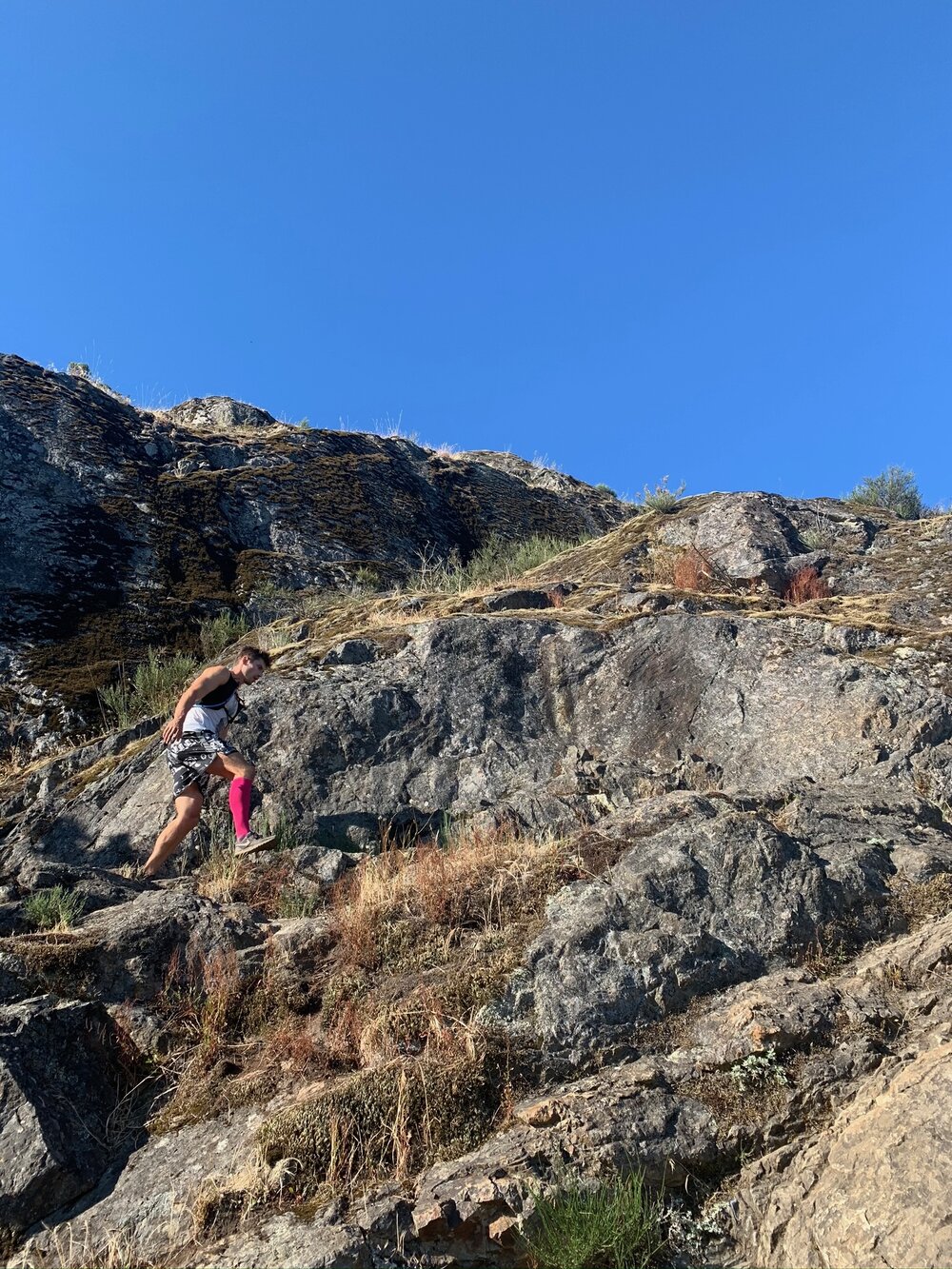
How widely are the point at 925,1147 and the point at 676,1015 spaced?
4.50ft

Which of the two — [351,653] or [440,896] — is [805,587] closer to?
[351,653]

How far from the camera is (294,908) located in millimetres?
6242

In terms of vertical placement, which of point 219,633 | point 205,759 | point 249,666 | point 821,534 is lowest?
point 205,759

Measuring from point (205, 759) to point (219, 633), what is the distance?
692 centimetres

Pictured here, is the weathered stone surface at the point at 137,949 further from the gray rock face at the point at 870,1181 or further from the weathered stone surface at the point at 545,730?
the gray rock face at the point at 870,1181

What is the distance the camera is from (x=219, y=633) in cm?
1384

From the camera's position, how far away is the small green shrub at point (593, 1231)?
3432 millimetres

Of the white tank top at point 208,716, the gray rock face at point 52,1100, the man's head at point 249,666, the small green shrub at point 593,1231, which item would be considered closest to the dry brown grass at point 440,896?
the gray rock face at point 52,1100

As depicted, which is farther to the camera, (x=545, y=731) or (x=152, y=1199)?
(x=545, y=731)

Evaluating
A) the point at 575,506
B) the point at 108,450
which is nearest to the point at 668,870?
the point at 108,450

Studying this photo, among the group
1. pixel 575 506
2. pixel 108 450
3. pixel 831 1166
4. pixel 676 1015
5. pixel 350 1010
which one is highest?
pixel 108 450

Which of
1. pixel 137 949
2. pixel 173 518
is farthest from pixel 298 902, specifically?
pixel 173 518

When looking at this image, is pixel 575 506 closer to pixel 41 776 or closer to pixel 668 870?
pixel 41 776

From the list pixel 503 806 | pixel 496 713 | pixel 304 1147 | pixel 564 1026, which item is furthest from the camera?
pixel 496 713
